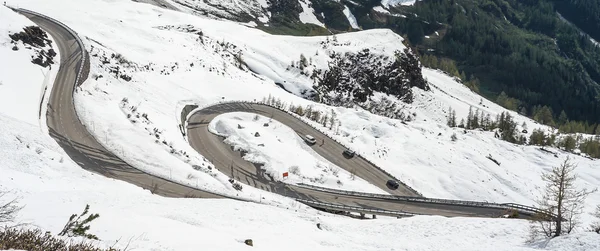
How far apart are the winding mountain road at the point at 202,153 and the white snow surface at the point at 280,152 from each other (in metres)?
1.39

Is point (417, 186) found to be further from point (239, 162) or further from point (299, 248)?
point (299, 248)

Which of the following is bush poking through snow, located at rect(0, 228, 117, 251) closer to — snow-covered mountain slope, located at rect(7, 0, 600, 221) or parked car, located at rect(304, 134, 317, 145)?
snow-covered mountain slope, located at rect(7, 0, 600, 221)

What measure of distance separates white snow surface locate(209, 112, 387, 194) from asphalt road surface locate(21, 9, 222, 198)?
14.8 meters

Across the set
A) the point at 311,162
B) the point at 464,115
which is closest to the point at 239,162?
the point at 311,162

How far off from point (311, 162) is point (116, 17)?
6259 centimetres

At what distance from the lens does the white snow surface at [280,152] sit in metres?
47.0

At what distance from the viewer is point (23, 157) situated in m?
26.7

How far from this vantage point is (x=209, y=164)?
41812 millimetres

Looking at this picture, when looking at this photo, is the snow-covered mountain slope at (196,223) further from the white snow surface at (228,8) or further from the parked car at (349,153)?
the white snow surface at (228,8)

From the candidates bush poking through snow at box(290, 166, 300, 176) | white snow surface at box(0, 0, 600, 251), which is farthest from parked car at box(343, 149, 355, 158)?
bush poking through snow at box(290, 166, 300, 176)

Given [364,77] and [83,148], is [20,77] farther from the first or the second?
[364,77]

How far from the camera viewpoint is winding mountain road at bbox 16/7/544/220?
111 feet

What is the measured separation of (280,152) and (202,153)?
9973 millimetres

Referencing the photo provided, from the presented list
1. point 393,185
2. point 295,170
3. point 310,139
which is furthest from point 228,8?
point 393,185
